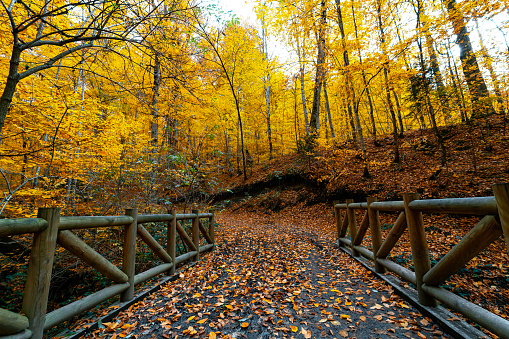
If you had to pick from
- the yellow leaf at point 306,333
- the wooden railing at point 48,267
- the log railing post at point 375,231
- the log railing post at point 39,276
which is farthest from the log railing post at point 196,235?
the log railing post at point 375,231

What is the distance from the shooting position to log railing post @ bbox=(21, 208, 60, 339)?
1659 millimetres

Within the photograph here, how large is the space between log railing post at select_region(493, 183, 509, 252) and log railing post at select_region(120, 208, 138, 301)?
3950mm

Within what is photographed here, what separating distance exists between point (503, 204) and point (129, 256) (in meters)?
4.05

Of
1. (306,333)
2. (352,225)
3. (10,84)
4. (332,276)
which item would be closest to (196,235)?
(332,276)

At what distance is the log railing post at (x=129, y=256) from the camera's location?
278 centimetres

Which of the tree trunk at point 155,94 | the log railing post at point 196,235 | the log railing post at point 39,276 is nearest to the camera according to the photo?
the log railing post at point 39,276

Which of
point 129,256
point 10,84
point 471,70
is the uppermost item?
point 471,70

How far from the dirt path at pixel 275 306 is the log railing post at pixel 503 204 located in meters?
1.24

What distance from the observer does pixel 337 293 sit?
2980 millimetres

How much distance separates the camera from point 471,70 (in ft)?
24.8

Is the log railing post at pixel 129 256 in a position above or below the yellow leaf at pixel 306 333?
above

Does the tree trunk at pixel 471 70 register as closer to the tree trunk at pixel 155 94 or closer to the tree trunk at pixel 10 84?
the tree trunk at pixel 155 94

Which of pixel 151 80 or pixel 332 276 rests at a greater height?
pixel 151 80

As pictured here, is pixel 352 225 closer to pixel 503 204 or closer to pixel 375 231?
pixel 375 231
